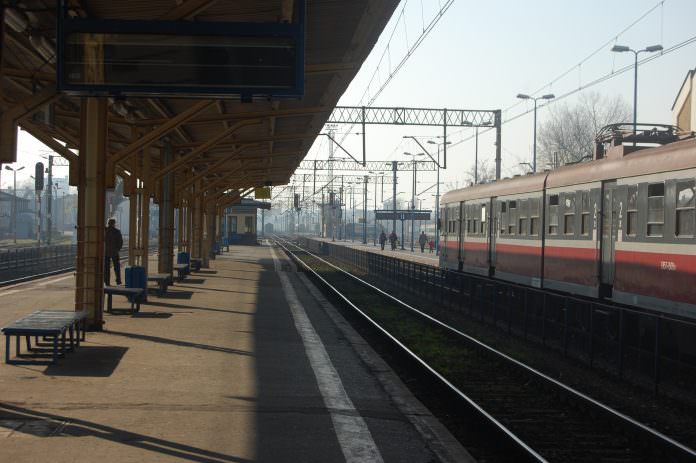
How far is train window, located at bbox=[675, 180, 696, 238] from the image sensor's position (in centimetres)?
1270

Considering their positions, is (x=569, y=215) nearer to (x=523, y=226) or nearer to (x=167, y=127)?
(x=523, y=226)

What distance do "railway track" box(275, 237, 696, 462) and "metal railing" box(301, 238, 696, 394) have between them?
121cm

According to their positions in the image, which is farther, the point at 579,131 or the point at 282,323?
the point at 579,131

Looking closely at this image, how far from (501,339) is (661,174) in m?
4.88

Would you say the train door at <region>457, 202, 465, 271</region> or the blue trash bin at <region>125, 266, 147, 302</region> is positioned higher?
the train door at <region>457, 202, 465, 271</region>

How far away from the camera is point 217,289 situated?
26.4 metres

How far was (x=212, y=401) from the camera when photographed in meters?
9.66

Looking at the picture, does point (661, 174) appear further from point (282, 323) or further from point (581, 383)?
point (282, 323)

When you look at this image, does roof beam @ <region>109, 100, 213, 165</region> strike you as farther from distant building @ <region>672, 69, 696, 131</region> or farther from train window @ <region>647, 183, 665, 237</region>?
distant building @ <region>672, 69, 696, 131</region>

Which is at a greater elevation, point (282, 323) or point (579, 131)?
point (579, 131)

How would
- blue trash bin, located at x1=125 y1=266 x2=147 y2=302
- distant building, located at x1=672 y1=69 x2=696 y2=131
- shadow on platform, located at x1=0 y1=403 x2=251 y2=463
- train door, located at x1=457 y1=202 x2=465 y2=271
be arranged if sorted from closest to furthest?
shadow on platform, located at x1=0 y1=403 x2=251 y2=463, blue trash bin, located at x1=125 y1=266 x2=147 y2=302, train door, located at x1=457 y1=202 x2=465 y2=271, distant building, located at x1=672 y1=69 x2=696 y2=131

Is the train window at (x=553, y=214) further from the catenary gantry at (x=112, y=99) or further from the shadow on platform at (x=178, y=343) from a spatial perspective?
the shadow on platform at (x=178, y=343)

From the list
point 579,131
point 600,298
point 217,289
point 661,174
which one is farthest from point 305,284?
point 579,131

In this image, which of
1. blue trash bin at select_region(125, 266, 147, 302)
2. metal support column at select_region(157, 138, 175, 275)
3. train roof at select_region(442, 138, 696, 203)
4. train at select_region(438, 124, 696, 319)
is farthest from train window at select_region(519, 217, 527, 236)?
metal support column at select_region(157, 138, 175, 275)
